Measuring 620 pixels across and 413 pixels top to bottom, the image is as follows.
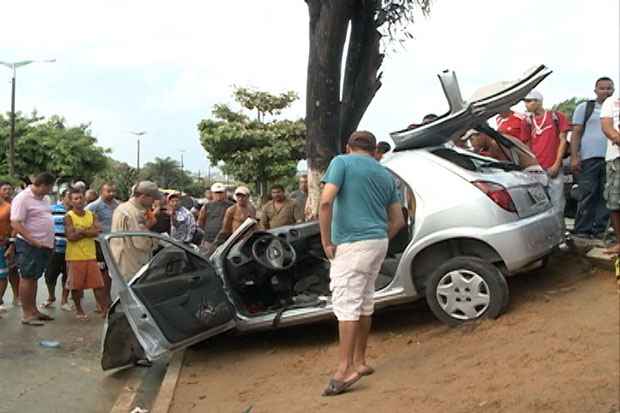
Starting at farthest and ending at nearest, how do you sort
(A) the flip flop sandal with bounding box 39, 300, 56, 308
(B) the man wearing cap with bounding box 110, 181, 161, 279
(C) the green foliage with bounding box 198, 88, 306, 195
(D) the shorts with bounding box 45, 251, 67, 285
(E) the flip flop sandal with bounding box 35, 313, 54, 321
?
(C) the green foliage with bounding box 198, 88, 306, 195
(A) the flip flop sandal with bounding box 39, 300, 56, 308
(D) the shorts with bounding box 45, 251, 67, 285
(E) the flip flop sandal with bounding box 35, 313, 54, 321
(B) the man wearing cap with bounding box 110, 181, 161, 279

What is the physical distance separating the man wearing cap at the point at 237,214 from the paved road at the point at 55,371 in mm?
1887

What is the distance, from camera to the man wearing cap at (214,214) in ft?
32.1

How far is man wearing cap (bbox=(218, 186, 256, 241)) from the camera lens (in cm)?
902

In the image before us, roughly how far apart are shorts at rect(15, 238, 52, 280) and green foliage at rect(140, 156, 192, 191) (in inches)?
2509

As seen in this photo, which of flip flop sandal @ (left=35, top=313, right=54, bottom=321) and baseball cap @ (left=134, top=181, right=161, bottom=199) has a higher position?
baseball cap @ (left=134, top=181, right=161, bottom=199)

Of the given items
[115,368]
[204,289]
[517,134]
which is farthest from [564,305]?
[115,368]

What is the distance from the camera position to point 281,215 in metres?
8.98

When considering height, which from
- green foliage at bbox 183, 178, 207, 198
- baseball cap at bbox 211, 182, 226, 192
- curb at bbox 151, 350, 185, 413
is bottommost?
green foliage at bbox 183, 178, 207, 198

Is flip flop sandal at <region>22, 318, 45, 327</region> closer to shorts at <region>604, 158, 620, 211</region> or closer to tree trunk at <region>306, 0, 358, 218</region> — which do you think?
tree trunk at <region>306, 0, 358, 218</region>

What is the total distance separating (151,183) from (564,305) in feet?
15.0

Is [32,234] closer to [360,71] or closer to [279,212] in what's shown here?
[279,212]

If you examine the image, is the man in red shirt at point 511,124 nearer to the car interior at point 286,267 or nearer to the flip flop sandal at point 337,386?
the car interior at point 286,267

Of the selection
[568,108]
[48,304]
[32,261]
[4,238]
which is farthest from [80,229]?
[568,108]

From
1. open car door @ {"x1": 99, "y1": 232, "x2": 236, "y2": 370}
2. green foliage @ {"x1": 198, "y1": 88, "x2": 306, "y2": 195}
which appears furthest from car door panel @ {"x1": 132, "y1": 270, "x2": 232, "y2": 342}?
green foliage @ {"x1": 198, "y1": 88, "x2": 306, "y2": 195}
